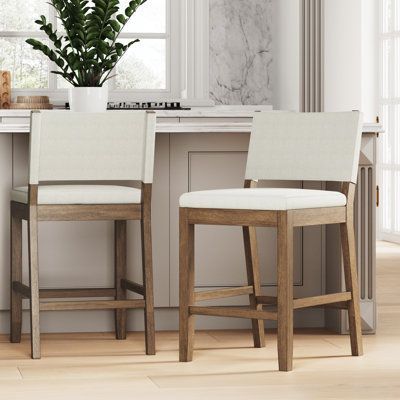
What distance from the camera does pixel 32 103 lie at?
6277mm

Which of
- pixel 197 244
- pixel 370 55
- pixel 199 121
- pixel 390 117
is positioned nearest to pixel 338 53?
pixel 199 121

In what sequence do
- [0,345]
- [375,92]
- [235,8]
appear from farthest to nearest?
1. [375,92]
2. [235,8]
3. [0,345]

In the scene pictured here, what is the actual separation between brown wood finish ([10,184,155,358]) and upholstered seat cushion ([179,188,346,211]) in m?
0.26

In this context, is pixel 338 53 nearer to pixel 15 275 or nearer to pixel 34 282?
pixel 15 275

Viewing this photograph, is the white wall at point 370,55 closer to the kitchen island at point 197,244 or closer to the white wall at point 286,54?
the white wall at point 286,54

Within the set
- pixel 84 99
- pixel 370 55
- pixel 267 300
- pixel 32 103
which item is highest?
pixel 370 55

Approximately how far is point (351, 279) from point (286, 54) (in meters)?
3.02

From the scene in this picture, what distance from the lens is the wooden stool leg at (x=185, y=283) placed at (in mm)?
3426

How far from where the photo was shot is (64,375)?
3252mm

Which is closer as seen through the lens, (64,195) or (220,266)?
(64,195)

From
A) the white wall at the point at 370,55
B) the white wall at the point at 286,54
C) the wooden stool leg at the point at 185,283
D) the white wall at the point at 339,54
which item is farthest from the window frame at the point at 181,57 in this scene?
the wooden stool leg at the point at 185,283

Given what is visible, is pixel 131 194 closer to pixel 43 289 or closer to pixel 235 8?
pixel 43 289

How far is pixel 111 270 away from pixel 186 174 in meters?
0.48

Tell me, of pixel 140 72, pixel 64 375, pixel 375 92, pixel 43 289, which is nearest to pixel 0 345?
pixel 43 289
